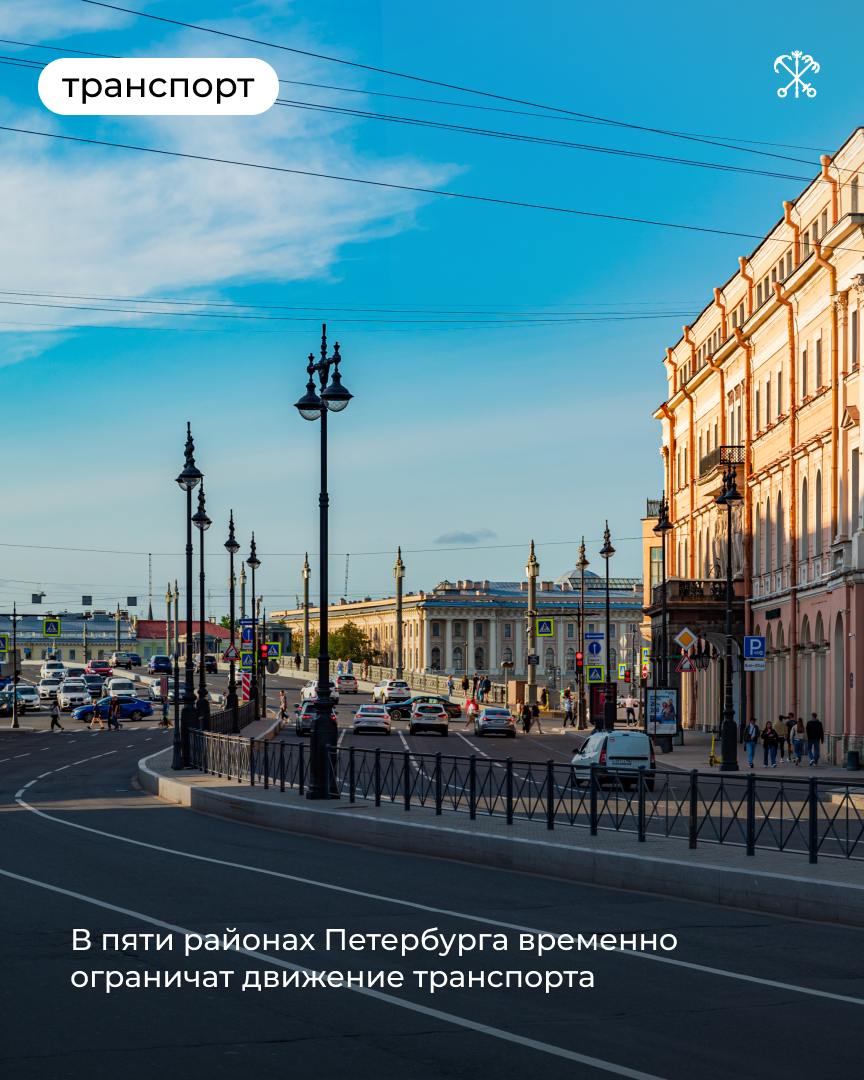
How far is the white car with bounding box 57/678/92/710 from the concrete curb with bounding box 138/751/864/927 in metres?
76.3

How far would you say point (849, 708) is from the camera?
45.3m

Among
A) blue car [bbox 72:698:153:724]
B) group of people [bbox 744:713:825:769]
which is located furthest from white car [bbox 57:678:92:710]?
group of people [bbox 744:713:825:769]

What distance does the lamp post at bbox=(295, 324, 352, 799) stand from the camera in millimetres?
25531

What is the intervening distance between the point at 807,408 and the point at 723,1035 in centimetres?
4365

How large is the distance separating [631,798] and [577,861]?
2036mm

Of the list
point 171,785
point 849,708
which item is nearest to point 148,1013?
point 171,785

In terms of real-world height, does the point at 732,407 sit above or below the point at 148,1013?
above

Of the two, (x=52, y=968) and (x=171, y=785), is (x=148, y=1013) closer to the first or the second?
(x=52, y=968)

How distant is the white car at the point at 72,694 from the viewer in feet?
330

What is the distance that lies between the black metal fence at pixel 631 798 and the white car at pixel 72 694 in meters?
76.2

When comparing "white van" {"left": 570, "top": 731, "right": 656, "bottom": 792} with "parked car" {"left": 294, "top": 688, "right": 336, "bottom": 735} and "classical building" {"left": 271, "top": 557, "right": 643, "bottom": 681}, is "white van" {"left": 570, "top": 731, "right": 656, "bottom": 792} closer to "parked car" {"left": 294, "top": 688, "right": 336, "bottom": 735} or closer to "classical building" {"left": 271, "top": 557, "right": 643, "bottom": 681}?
"parked car" {"left": 294, "top": 688, "right": 336, "bottom": 735}

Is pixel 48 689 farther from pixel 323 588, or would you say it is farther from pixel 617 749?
pixel 323 588

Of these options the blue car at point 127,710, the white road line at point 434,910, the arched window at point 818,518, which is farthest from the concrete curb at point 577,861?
the blue car at point 127,710

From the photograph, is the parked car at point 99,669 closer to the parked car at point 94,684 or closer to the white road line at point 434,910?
the parked car at point 94,684
